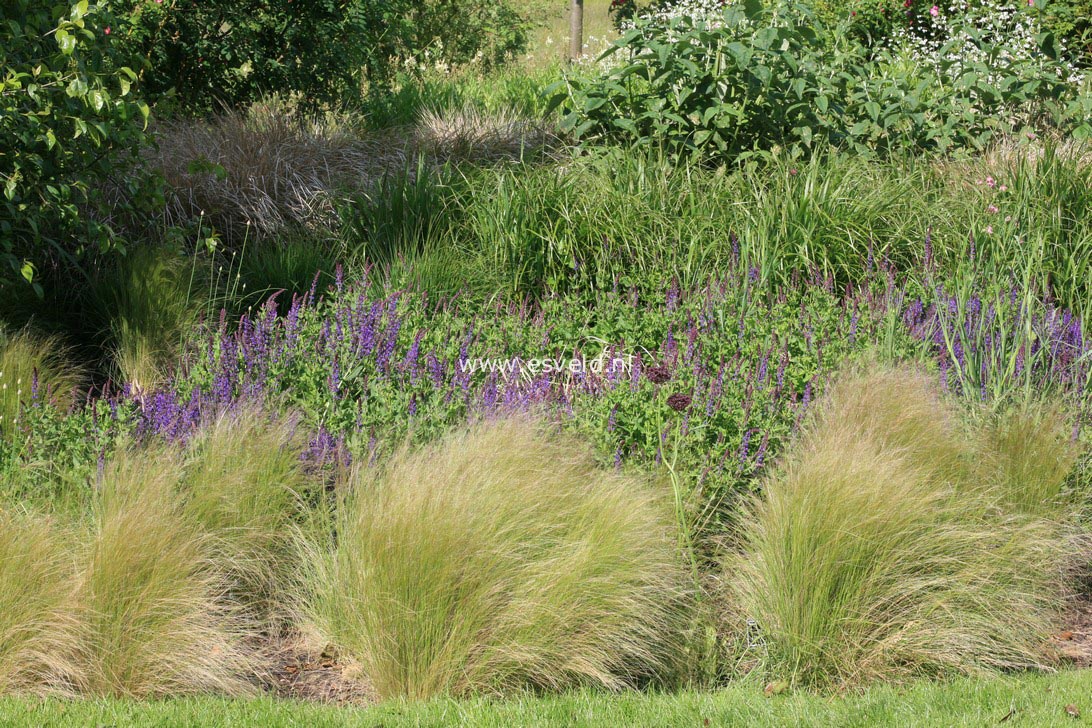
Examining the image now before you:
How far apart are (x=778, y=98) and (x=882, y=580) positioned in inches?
173

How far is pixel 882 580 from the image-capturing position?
3492mm

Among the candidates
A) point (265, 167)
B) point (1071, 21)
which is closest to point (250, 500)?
point (265, 167)

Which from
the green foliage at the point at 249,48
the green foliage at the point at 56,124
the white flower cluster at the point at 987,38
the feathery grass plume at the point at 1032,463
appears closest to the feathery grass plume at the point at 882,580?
the feathery grass plume at the point at 1032,463

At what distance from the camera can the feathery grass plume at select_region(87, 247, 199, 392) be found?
5.38 m

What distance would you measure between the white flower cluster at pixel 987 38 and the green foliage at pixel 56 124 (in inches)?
210

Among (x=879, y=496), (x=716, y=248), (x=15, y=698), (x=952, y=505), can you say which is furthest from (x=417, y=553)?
(x=716, y=248)

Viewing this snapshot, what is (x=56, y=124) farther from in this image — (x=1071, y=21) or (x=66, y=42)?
(x=1071, y=21)

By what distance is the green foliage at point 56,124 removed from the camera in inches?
190

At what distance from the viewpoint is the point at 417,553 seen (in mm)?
3262

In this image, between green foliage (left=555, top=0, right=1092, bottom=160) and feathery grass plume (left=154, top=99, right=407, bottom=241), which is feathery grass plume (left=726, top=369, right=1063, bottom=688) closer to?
green foliage (left=555, top=0, right=1092, bottom=160)

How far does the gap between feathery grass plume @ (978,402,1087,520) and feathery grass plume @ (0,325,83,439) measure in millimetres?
3708

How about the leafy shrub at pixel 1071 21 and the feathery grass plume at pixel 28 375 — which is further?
the leafy shrub at pixel 1071 21

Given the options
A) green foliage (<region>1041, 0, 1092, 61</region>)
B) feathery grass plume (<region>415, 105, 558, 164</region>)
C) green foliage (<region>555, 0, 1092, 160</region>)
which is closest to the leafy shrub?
green foliage (<region>1041, 0, 1092, 61</region>)

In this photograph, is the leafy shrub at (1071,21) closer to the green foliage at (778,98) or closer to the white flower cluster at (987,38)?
the white flower cluster at (987,38)
